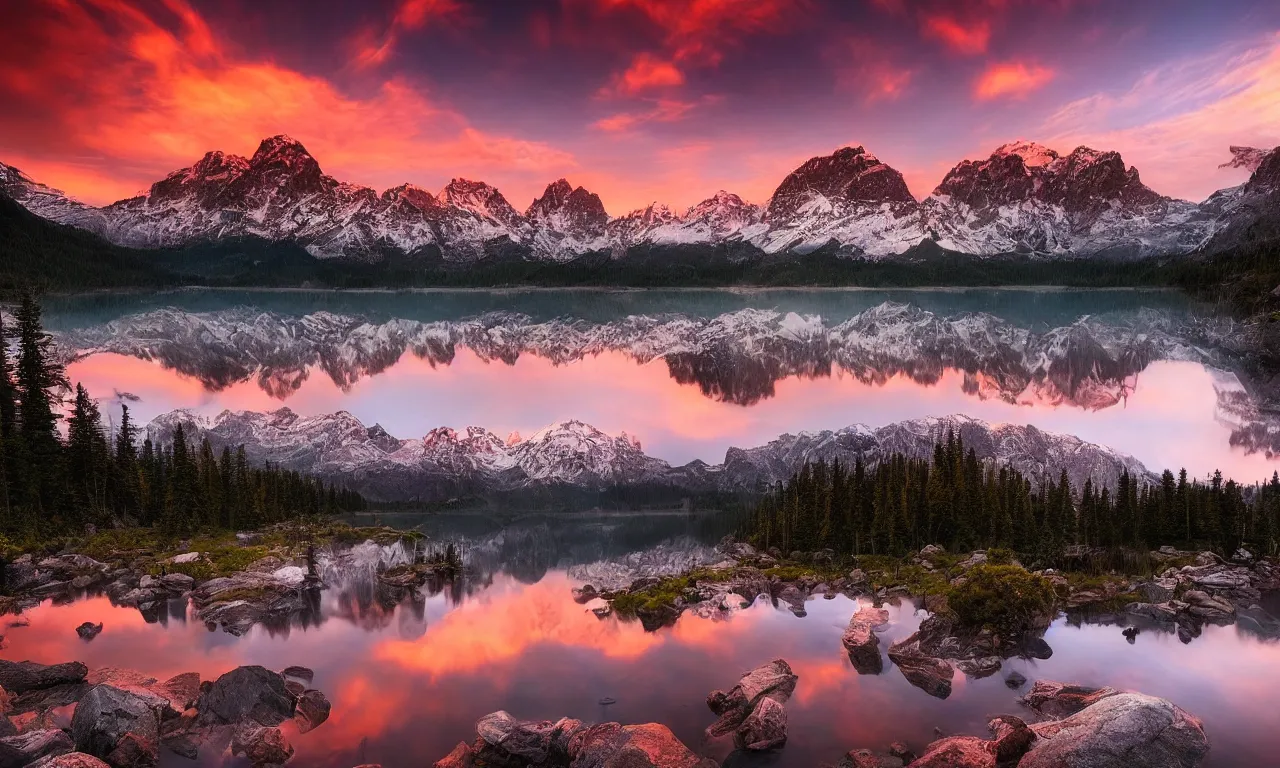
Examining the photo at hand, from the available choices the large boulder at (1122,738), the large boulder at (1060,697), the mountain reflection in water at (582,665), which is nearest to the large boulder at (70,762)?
the mountain reflection in water at (582,665)

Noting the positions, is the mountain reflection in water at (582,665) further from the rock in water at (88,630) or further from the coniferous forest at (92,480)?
the coniferous forest at (92,480)

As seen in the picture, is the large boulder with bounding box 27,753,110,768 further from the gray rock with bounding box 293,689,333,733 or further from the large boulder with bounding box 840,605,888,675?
the large boulder with bounding box 840,605,888,675

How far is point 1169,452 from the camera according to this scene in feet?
174

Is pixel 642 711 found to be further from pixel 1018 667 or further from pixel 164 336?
pixel 164 336

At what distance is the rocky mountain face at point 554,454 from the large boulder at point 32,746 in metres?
39.6

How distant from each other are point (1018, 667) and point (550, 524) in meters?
29.0

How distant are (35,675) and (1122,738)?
1022 inches

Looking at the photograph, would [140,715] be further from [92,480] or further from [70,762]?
[92,480]

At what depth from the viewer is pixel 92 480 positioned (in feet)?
159

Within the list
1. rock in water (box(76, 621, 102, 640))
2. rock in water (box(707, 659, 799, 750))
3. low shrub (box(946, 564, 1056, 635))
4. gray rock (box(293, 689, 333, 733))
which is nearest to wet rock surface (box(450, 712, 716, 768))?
rock in water (box(707, 659, 799, 750))

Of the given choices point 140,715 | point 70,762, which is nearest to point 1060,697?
point 140,715

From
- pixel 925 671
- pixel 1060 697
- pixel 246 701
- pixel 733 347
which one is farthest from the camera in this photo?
pixel 733 347

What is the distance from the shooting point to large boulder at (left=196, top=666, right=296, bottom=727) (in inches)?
803

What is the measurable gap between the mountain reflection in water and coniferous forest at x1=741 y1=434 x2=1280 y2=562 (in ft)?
31.9
